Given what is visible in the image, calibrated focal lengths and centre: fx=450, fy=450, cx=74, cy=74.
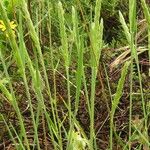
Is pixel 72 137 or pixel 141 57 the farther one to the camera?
pixel 141 57

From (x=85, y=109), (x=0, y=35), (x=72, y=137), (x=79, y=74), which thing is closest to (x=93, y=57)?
(x=79, y=74)

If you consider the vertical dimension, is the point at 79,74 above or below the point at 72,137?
above

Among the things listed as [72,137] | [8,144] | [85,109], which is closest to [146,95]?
[85,109]

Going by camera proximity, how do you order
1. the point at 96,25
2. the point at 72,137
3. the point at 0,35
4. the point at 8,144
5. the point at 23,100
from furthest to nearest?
the point at 0,35, the point at 23,100, the point at 8,144, the point at 72,137, the point at 96,25

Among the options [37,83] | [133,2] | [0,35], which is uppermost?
[133,2]

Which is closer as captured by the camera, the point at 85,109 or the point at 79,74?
the point at 79,74

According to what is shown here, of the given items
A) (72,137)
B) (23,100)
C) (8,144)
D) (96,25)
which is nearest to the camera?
(96,25)

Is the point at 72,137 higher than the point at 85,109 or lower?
higher

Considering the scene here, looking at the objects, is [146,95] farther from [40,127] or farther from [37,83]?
[37,83]

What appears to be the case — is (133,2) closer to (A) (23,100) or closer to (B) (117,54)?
(A) (23,100)
